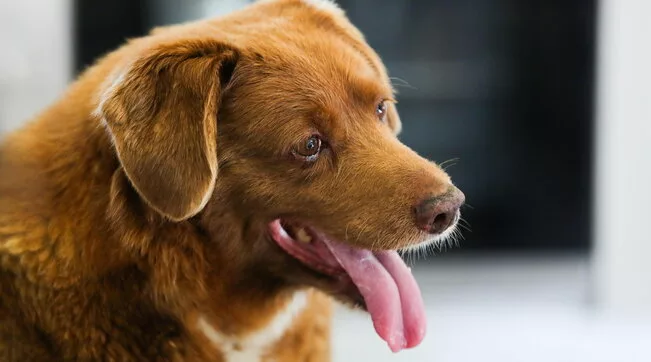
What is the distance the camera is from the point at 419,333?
3.97 feet

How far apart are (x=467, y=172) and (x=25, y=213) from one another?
2.17 m

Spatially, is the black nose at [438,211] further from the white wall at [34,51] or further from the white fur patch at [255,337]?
the white wall at [34,51]

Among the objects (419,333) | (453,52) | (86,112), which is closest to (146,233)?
(86,112)


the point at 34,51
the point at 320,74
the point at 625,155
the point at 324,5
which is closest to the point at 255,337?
Answer: the point at 320,74

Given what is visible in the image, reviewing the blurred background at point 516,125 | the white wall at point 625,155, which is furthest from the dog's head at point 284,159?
the white wall at point 625,155

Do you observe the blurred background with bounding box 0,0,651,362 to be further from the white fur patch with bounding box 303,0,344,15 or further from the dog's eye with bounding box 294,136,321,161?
the dog's eye with bounding box 294,136,321,161

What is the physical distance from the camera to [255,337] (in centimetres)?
123

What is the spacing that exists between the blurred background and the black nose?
1559 millimetres

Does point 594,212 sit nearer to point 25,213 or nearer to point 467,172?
point 467,172

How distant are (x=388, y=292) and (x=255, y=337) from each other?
214mm

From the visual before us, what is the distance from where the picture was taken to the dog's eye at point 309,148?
3.65 ft

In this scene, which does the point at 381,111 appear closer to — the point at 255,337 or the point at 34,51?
the point at 255,337

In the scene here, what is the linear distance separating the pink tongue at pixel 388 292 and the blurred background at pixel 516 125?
1.41 m

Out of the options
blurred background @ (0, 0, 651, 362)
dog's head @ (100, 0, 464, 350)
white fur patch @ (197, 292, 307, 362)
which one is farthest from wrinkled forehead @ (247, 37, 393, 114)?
blurred background @ (0, 0, 651, 362)
